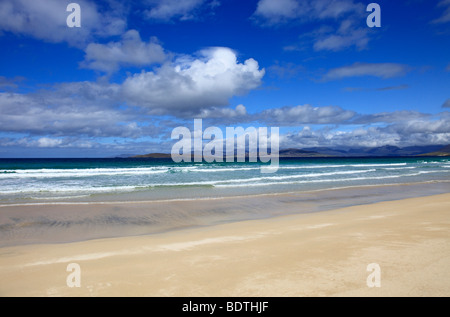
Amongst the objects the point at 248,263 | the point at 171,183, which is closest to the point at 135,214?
the point at 248,263

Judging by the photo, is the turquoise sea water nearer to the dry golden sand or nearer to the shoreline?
the shoreline

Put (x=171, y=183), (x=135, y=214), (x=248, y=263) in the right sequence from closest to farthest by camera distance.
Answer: (x=248, y=263)
(x=135, y=214)
(x=171, y=183)

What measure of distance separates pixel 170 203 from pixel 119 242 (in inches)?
265

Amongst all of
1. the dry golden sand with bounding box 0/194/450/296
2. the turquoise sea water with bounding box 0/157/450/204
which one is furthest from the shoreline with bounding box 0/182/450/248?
the turquoise sea water with bounding box 0/157/450/204

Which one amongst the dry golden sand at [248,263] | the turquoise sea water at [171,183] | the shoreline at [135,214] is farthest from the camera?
the turquoise sea water at [171,183]

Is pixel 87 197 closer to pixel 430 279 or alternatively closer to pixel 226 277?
pixel 226 277

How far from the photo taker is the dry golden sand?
3859mm

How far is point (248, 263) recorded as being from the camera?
192 inches

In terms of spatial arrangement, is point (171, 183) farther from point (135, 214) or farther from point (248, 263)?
point (248, 263)

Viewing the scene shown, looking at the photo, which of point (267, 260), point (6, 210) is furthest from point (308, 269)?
point (6, 210)

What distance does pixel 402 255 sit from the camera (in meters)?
5.00

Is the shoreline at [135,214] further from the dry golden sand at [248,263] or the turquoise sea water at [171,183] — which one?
the turquoise sea water at [171,183]

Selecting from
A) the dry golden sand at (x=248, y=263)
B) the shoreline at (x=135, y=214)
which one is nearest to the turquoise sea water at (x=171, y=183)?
the shoreline at (x=135, y=214)

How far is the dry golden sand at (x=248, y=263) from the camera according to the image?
386 centimetres
